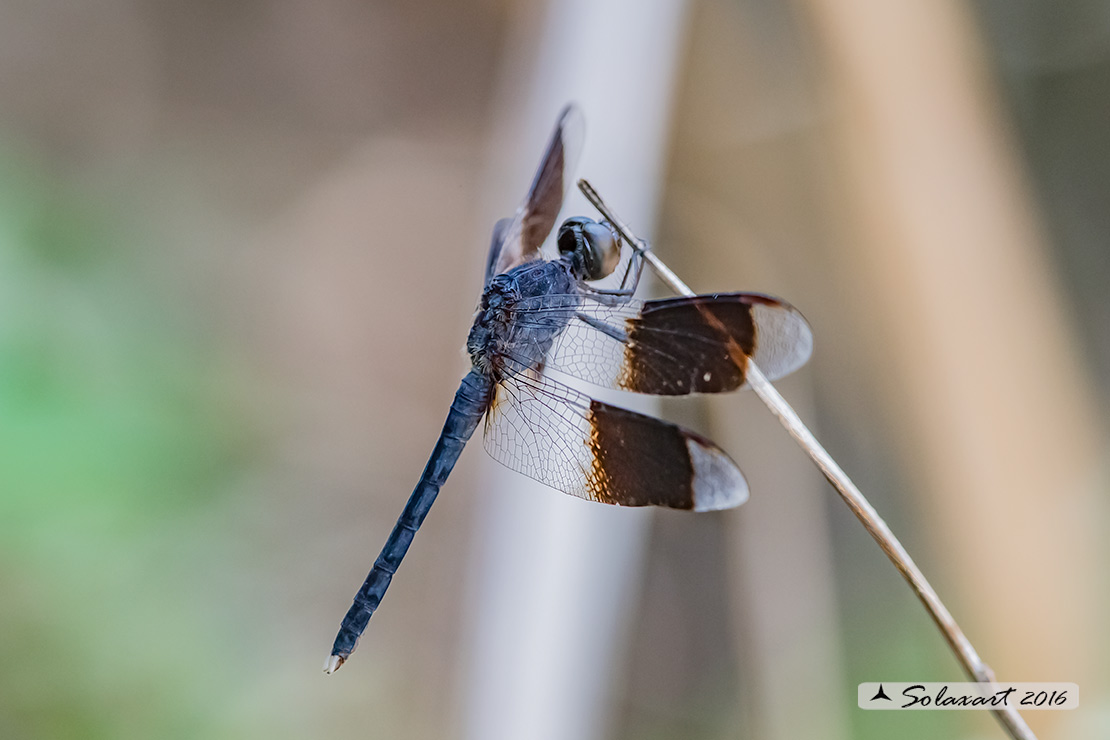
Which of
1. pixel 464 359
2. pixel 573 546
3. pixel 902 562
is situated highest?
pixel 464 359

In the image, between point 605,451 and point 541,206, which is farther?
point 541,206

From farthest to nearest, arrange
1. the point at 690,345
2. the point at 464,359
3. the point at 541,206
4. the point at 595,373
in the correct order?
the point at 541,206, the point at 464,359, the point at 595,373, the point at 690,345

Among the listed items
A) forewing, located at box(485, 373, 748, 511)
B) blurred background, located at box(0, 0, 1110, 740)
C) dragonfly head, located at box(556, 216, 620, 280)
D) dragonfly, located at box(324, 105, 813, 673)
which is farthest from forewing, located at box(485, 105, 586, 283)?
blurred background, located at box(0, 0, 1110, 740)

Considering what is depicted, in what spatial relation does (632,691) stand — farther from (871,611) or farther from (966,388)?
(966,388)

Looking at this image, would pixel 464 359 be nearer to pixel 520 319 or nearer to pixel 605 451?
pixel 520 319

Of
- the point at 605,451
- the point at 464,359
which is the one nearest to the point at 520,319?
the point at 464,359

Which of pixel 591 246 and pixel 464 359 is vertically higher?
pixel 591 246

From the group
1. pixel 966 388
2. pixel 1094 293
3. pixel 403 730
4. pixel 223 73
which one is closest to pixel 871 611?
pixel 966 388

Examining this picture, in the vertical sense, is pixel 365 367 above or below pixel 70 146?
below
